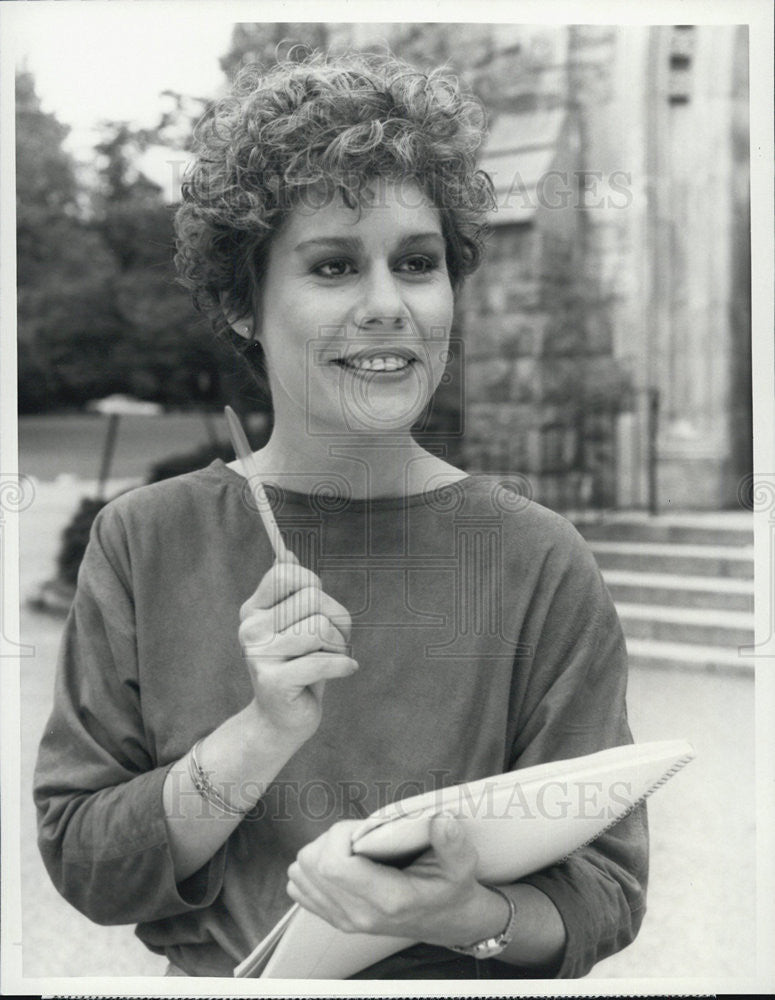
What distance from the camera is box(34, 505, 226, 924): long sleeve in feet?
5.20

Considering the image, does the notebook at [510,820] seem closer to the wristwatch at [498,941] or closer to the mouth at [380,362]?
the wristwatch at [498,941]

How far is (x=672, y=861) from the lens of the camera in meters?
2.02

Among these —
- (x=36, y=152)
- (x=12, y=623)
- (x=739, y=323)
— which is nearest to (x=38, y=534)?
(x=12, y=623)

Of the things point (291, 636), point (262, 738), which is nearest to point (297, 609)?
point (291, 636)

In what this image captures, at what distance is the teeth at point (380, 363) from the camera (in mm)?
1662

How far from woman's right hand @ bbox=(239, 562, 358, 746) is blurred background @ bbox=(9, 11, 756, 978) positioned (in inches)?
16.5

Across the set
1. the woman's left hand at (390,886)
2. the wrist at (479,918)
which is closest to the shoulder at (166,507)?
the woman's left hand at (390,886)

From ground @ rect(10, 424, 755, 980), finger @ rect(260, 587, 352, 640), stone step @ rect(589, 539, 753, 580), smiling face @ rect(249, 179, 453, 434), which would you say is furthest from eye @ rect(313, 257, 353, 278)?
stone step @ rect(589, 539, 753, 580)

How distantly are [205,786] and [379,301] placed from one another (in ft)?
2.44

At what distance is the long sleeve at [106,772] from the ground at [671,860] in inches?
11.1

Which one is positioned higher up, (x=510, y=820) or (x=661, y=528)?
(x=661, y=528)

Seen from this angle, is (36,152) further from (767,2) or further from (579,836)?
(579,836)

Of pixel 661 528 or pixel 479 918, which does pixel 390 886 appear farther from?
pixel 661 528

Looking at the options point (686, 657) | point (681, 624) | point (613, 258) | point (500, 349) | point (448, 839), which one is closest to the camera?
point (448, 839)
